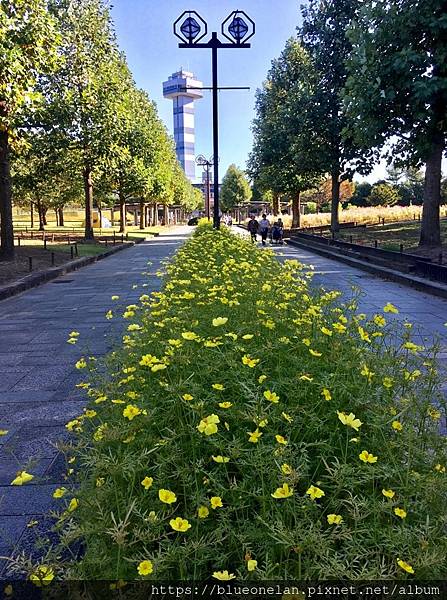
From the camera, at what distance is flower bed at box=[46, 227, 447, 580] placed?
150 cm

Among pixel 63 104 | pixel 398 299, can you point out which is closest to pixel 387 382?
pixel 398 299

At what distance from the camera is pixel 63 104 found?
14.4m

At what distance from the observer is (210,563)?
1.60 m

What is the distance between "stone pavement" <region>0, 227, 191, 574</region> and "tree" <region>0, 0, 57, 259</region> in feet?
13.4

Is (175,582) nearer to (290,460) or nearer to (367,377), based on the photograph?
(290,460)

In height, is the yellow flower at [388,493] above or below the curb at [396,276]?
above

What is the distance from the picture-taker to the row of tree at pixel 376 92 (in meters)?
10.1

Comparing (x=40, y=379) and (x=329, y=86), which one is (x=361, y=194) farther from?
(x=40, y=379)

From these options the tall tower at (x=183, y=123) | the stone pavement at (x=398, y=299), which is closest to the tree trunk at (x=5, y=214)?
the stone pavement at (x=398, y=299)

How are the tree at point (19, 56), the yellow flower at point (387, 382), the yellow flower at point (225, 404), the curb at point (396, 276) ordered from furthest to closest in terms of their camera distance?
1. the tree at point (19, 56)
2. the curb at point (396, 276)
3. the yellow flower at point (387, 382)
4. the yellow flower at point (225, 404)

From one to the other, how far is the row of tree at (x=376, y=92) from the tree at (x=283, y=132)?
199 mm

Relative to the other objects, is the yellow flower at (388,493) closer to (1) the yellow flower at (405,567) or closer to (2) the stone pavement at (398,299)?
(1) the yellow flower at (405,567)

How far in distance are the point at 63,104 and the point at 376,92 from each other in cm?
883

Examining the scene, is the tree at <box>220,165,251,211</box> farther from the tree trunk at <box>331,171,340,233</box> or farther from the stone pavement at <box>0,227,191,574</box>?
the stone pavement at <box>0,227,191,574</box>
